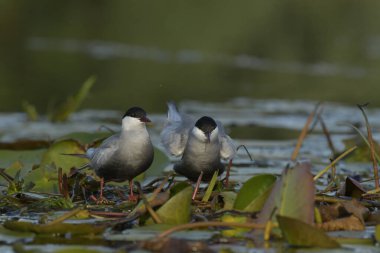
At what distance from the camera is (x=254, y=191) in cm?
529

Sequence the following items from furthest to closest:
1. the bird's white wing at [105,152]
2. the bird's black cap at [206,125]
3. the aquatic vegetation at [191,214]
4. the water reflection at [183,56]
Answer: the water reflection at [183,56] < the bird's white wing at [105,152] < the bird's black cap at [206,125] < the aquatic vegetation at [191,214]

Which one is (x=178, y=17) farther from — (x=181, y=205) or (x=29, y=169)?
(x=181, y=205)

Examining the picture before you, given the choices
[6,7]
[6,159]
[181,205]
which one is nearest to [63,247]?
[181,205]

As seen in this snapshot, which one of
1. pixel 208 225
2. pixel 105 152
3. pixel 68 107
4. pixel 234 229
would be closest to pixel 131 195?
pixel 105 152

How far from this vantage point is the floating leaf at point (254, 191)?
17.2 feet

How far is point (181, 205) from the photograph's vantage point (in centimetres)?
502

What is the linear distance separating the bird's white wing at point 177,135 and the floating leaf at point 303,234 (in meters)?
2.20

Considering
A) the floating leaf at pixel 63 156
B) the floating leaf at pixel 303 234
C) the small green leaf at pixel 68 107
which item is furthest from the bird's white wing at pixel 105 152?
the small green leaf at pixel 68 107

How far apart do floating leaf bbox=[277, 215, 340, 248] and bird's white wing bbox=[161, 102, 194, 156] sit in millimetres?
2201

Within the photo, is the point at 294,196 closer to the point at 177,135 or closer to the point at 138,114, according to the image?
the point at 138,114

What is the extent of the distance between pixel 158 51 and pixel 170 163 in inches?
420

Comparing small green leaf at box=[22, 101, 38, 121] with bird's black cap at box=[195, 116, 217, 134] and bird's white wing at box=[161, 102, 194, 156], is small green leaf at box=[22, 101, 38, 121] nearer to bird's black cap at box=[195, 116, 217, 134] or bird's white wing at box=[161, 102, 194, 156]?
bird's white wing at box=[161, 102, 194, 156]

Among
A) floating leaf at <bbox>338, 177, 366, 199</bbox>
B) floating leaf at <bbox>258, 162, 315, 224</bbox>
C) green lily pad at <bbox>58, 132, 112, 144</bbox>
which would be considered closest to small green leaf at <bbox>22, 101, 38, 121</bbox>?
green lily pad at <bbox>58, 132, 112, 144</bbox>

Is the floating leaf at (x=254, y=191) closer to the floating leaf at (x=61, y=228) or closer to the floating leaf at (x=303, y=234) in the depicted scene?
A: the floating leaf at (x=303, y=234)
